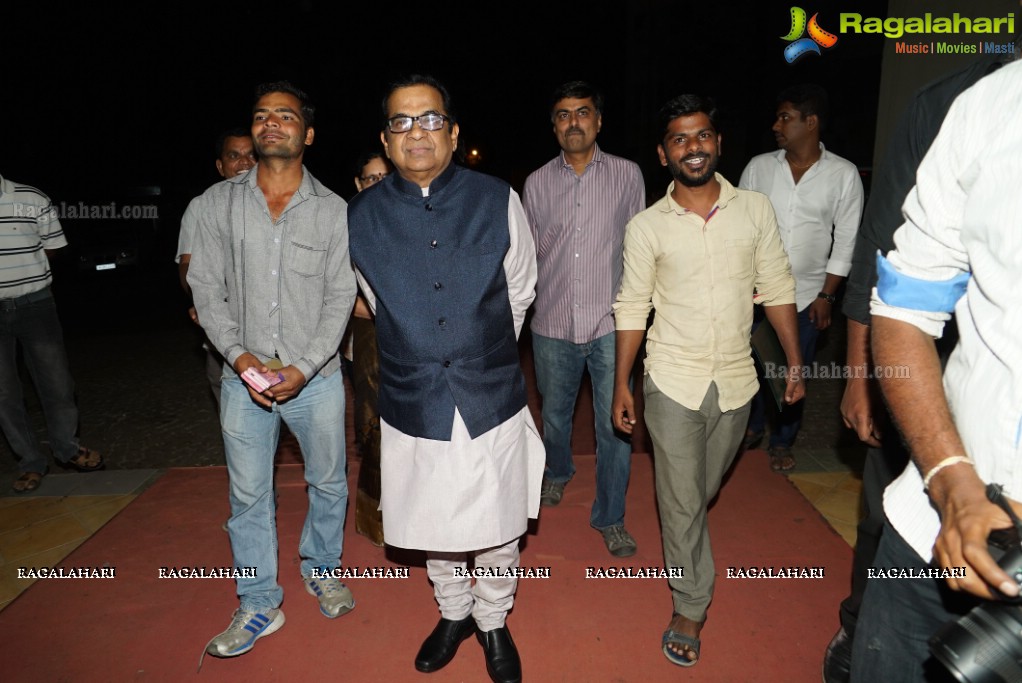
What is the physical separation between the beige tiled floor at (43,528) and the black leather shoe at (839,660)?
3.76 metres

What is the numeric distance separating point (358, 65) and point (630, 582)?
2268 centimetres

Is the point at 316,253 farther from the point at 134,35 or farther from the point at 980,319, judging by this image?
the point at 134,35

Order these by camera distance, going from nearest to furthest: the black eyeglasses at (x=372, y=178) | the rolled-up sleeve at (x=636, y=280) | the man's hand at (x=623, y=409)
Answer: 1. the rolled-up sleeve at (x=636, y=280)
2. the man's hand at (x=623, y=409)
3. the black eyeglasses at (x=372, y=178)

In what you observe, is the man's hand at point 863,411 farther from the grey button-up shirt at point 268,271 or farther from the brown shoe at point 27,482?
the brown shoe at point 27,482

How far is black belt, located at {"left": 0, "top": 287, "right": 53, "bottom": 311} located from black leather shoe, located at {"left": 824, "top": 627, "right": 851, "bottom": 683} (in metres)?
4.95

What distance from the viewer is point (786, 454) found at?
4160 mm

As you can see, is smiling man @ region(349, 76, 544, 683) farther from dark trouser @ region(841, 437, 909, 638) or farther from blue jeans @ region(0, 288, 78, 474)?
blue jeans @ region(0, 288, 78, 474)

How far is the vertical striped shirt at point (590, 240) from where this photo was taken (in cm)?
333

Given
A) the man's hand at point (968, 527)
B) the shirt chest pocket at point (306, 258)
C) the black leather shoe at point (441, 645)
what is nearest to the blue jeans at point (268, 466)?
the shirt chest pocket at point (306, 258)

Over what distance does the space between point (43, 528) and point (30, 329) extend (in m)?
1.32

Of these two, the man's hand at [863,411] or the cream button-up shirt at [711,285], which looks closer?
the man's hand at [863,411]

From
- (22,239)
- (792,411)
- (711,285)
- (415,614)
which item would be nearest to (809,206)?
(792,411)

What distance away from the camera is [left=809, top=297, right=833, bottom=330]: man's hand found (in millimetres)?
4082

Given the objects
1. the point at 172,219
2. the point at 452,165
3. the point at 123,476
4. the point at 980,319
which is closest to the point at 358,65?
the point at 172,219
